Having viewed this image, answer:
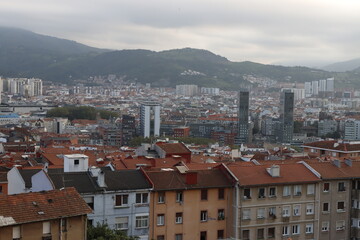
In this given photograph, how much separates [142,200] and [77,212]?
15.6 feet

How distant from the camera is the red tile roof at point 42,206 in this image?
14.2m

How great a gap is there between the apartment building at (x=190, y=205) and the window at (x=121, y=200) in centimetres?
88

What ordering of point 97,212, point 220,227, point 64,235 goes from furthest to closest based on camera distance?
point 220,227, point 97,212, point 64,235

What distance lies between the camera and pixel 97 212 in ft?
61.7

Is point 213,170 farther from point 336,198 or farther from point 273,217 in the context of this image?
point 336,198

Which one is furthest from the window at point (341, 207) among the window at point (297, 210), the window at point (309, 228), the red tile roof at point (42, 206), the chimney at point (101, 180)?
the red tile roof at point (42, 206)

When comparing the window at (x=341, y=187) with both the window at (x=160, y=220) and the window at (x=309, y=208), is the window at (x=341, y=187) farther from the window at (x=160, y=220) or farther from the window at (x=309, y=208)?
the window at (x=160, y=220)

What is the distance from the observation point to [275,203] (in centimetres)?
2125

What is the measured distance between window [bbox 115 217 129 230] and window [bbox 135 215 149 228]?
12.7 inches

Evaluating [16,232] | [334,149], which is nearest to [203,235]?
[16,232]

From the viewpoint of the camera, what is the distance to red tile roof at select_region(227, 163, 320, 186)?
21.1m

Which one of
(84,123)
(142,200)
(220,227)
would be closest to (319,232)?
(220,227)

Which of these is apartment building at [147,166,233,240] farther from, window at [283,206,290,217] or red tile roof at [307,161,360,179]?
red tile roof at [307,161,360,179]

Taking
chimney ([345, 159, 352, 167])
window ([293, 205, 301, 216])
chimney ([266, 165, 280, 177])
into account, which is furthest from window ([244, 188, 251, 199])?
chimney ([345, 159, 352, 167])
